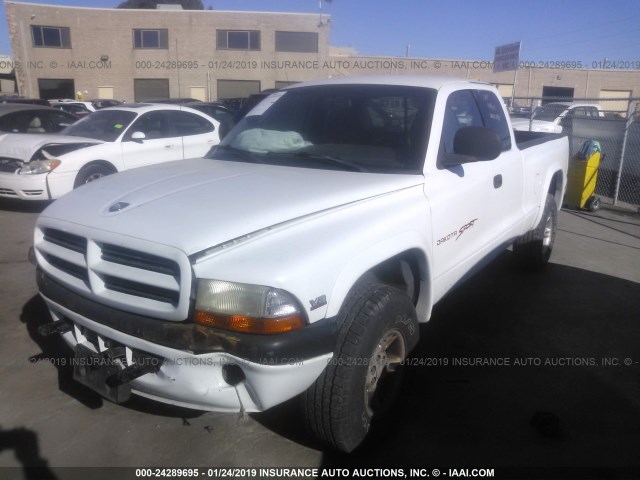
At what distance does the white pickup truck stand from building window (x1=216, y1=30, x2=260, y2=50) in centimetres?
3614

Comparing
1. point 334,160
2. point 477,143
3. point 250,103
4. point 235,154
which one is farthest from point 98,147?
point 477,143

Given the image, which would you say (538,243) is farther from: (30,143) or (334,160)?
(30,143)

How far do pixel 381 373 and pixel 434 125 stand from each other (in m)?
1.57

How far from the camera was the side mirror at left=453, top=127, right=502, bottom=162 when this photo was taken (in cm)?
323

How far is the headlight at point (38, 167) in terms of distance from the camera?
777 centimetres

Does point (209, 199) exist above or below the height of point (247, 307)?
above

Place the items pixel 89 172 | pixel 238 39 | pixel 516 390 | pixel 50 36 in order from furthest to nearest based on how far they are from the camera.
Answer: pixel 238 39 < pixel 50 36 < pixel 89 172 < pixel 516 390

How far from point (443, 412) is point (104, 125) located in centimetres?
767

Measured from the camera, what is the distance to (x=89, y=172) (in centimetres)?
809

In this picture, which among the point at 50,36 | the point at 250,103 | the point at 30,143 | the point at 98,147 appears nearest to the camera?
the point at 30,143

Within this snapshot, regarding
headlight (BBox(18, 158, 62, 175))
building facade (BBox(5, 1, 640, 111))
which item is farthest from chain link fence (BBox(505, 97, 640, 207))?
building facade (BBox(5, 1, 640, 111))

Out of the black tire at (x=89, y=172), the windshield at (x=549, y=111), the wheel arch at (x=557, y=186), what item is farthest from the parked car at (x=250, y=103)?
the windshield at (x=549, y=111)

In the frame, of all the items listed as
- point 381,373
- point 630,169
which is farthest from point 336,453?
point 630,169

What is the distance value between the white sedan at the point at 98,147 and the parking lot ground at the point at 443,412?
11.4 ft
